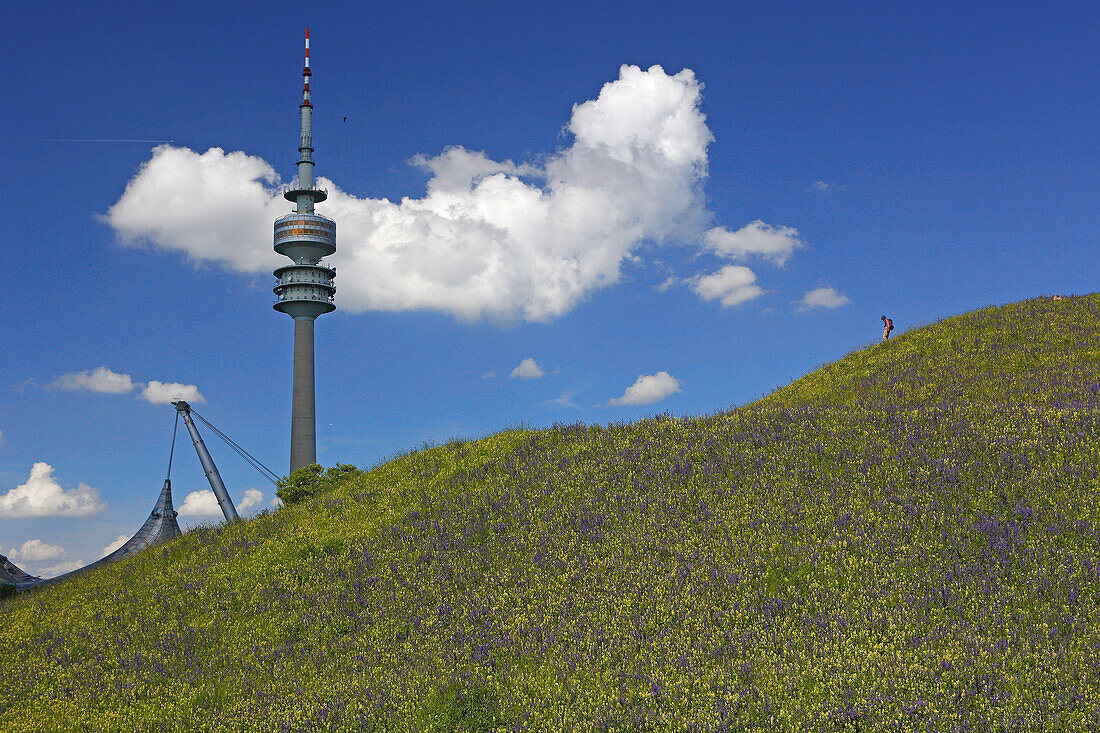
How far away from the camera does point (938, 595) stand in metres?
12.1

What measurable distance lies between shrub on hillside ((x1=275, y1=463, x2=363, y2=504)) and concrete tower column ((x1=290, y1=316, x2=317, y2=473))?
220ft

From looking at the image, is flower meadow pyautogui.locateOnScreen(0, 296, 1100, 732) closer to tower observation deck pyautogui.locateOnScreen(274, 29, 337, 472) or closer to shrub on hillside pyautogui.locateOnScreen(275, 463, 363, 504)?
shrub on hillside pyautogui.locateOnScreen(275, 463, 363, 504)

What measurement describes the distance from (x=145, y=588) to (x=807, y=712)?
17781 millimetres

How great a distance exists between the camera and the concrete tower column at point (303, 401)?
297 feet

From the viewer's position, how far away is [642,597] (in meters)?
13.4

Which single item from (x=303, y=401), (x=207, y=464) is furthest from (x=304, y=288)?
(x=207, y=464)

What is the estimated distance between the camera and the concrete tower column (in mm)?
90500

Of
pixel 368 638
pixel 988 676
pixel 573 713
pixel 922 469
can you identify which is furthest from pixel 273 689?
pixel 922 469

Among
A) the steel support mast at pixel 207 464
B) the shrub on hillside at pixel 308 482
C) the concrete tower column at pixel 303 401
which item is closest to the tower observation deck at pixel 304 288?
the concrete tower column at pixel 303 401

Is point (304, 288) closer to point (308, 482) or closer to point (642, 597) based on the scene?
point (308, 482)

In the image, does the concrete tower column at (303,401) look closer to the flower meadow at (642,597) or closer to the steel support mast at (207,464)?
the steel support mast at (207,464)

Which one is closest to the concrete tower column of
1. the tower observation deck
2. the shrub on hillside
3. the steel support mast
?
the tower observation deck

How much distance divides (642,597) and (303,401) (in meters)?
85.7

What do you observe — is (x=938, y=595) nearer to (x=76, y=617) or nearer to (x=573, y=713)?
(x=573, y=713)
